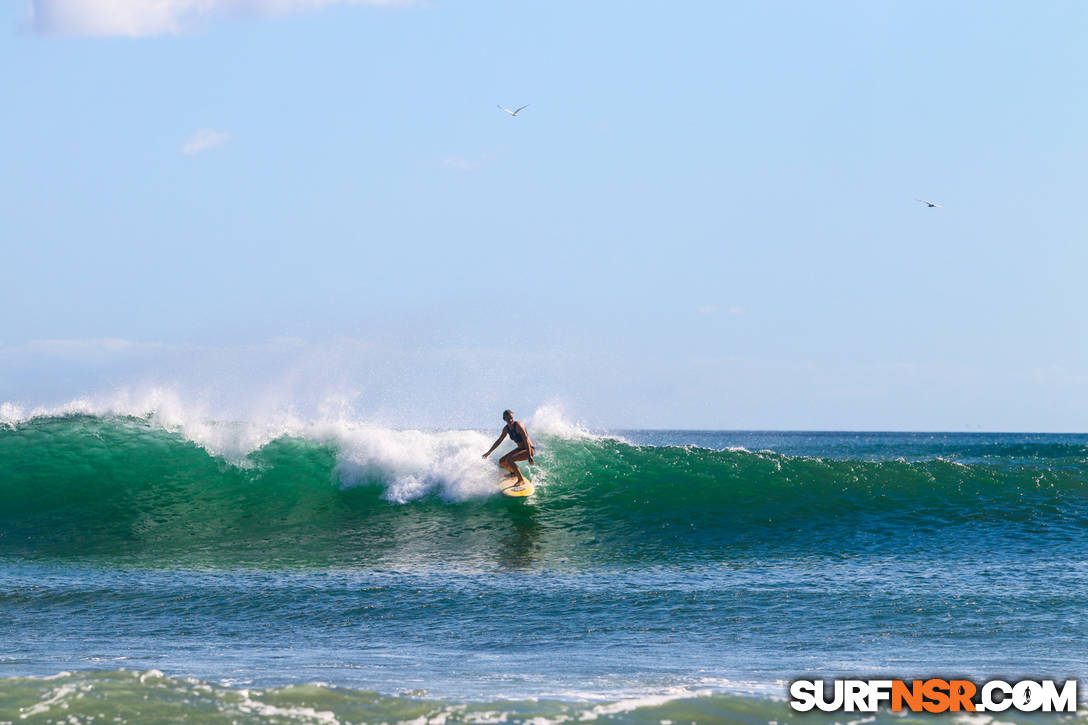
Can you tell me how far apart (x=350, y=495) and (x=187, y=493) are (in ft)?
9.12

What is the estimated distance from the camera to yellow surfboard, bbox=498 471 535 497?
640 inches

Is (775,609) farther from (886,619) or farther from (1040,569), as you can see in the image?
(1040,569)

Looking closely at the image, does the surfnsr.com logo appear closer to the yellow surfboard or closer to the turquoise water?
the turquoise water

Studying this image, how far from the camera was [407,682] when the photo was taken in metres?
7.19

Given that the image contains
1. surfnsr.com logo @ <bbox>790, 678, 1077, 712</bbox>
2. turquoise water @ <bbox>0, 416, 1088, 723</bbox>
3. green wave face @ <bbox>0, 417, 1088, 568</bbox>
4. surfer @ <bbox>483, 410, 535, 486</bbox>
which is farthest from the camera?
surfer @ <bbox>483, 410, 535, 486</bbox>

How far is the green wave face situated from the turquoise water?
7 centimetres

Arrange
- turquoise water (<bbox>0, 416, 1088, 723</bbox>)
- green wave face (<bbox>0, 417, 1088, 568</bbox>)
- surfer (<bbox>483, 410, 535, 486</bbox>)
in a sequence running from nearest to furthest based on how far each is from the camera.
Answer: turquoise water (<bbox>0, 416, 1088, 723</bbox>), green wave face (<bbox>0, 417, 1088, 568</bbox>), surfer (<bbox>483, 410, 535, 486</bbox>)

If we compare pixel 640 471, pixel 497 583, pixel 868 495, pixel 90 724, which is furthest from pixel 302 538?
pixel 868 495

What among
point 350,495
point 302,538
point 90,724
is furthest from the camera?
point 350,495

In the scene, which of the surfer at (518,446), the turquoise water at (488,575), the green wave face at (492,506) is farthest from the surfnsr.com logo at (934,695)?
the surfer at (518,446)

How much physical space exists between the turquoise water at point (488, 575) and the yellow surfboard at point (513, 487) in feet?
0.61

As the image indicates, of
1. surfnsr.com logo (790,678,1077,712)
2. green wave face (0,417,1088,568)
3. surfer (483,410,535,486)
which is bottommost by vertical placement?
surfnsr.com logo (790,678,1077,712)

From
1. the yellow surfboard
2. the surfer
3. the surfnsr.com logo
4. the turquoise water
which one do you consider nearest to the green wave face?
the turquoise water

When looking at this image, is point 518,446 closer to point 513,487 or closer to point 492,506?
point 513,487
